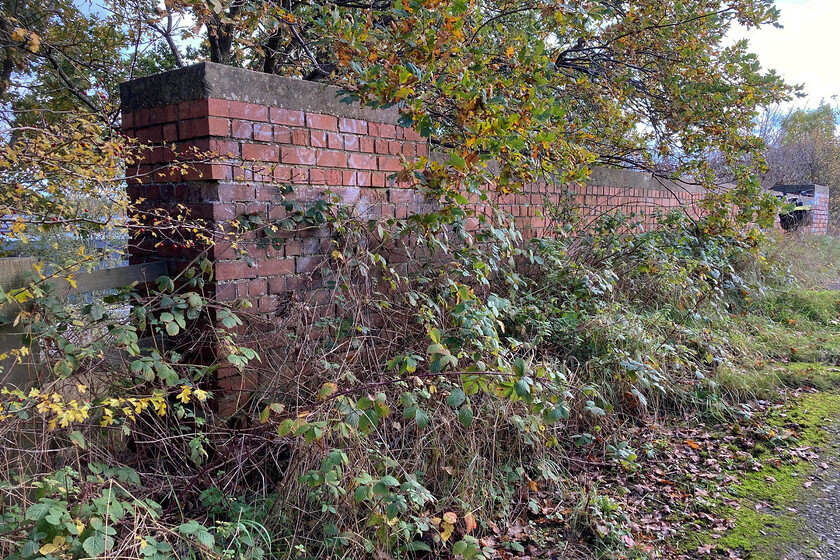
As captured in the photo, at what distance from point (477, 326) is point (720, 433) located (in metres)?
2.11

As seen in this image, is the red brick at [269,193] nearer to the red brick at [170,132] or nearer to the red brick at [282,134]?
the red brick at [282,134]

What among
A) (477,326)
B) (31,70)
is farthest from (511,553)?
(31,70)

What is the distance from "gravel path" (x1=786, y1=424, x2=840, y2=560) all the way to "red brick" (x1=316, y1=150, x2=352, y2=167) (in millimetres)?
2966

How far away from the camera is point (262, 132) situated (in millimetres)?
2773

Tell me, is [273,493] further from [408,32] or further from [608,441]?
[408,32]

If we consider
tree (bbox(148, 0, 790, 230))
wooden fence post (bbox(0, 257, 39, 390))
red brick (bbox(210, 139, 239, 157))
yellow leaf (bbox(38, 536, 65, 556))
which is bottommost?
yellow leaf (bbox(38, 536, 65, 556))

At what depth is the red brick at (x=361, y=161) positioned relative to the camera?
3.26m

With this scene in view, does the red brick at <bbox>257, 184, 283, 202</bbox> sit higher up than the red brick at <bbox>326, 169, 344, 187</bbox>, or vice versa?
the red brick at <bbox>326, 169, 344, 187</bbox>

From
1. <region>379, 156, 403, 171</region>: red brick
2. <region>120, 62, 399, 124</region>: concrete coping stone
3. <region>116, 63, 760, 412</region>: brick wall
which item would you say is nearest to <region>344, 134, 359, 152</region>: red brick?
<region>116, 63, 760, 412</region>: brick wall

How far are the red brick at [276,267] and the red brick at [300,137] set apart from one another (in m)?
0.64

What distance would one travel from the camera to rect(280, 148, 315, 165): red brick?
9.46 ft

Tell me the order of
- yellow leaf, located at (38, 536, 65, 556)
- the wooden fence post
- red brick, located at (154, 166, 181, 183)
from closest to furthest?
1. yellow leaf, located at (38, 536, 65, 556)
2. the wooden fence post
3. red brick, located at (154, 166, 181, 183)

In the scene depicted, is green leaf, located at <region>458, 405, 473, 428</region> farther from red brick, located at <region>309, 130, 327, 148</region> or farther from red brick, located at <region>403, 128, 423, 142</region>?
red brick, located at <region>403, 128, 423, 142</region>

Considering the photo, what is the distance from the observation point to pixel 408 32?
2.91 meters
